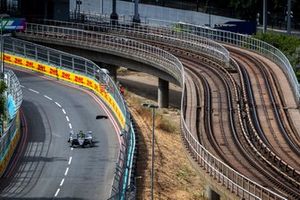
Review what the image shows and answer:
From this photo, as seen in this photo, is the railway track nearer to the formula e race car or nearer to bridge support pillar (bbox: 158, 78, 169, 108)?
the formula e race car

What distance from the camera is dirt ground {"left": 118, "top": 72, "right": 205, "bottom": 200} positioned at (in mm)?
49656

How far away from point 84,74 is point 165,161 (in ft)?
67.3

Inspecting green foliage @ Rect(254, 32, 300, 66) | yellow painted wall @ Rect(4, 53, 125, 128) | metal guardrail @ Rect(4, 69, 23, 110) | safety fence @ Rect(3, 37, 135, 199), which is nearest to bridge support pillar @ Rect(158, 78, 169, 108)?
safety fence @ Rect(3, 37, 135, 199)

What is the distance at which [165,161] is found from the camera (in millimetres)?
57500

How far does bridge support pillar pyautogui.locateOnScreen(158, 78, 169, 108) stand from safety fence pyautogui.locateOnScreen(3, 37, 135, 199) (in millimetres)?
9399

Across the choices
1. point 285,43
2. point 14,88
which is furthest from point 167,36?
point 14,88

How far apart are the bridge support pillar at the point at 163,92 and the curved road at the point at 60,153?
12.5 metres

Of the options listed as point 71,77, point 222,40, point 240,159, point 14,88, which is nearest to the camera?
point 240,159

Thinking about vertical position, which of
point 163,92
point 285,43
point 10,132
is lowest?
point 163,92

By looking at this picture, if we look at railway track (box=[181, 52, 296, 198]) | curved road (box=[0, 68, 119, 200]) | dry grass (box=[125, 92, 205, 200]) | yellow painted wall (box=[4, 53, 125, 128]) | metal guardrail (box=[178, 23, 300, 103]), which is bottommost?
dry grass (box=[125, 92, 205, 200])

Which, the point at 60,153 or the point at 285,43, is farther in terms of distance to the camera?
the point at 285,43

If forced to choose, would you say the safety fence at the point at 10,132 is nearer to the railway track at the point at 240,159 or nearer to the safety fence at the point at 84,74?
the safety fence at the point at 84,74

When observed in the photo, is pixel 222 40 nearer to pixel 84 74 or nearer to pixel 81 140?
pixel 84 74

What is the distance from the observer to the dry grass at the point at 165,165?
1951 inches
